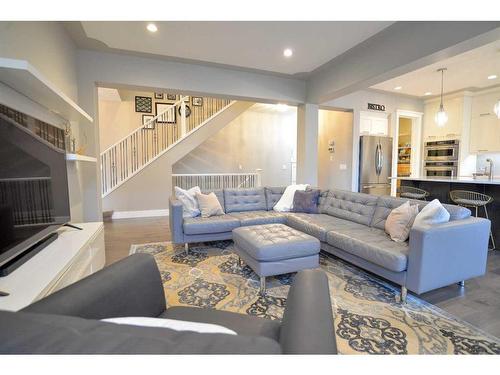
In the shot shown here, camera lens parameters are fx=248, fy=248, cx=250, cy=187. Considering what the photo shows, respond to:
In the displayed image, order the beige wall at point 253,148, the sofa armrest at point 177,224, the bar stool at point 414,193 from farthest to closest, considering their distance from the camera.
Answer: the beige wall at point 253,148, the bar stool at point 414,193, the sofa armrest at point 177,224

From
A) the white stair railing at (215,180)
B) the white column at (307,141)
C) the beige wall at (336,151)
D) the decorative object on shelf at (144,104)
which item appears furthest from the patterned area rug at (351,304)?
the decorative object on shelf at (144,104)

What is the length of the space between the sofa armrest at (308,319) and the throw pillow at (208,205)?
8.28ft

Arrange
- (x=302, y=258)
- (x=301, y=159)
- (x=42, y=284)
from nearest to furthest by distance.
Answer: (x=42, y=284)
(x=302, y=258)
(x=301, y=159)

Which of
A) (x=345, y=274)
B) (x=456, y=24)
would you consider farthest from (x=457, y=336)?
(x=456, y=24)

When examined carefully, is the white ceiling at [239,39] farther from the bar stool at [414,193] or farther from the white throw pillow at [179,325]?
the white throw pillow at [179,325]

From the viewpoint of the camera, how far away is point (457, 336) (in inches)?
65.6

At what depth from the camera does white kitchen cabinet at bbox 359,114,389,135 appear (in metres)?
5.88

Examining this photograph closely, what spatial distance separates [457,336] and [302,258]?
1.17 metres

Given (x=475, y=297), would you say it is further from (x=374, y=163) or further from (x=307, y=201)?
(x=374, y=163)

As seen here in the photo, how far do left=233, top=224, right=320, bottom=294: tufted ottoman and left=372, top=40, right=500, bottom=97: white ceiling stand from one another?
3910mm

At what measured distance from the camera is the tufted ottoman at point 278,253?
2244 mm

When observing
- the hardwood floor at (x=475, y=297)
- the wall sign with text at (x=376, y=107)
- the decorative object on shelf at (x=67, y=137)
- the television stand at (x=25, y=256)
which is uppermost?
the wall sign with text at (x=376, y=107)

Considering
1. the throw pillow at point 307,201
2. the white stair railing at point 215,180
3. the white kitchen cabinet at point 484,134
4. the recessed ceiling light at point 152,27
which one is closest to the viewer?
the recessed ceiling light at point 152,27
